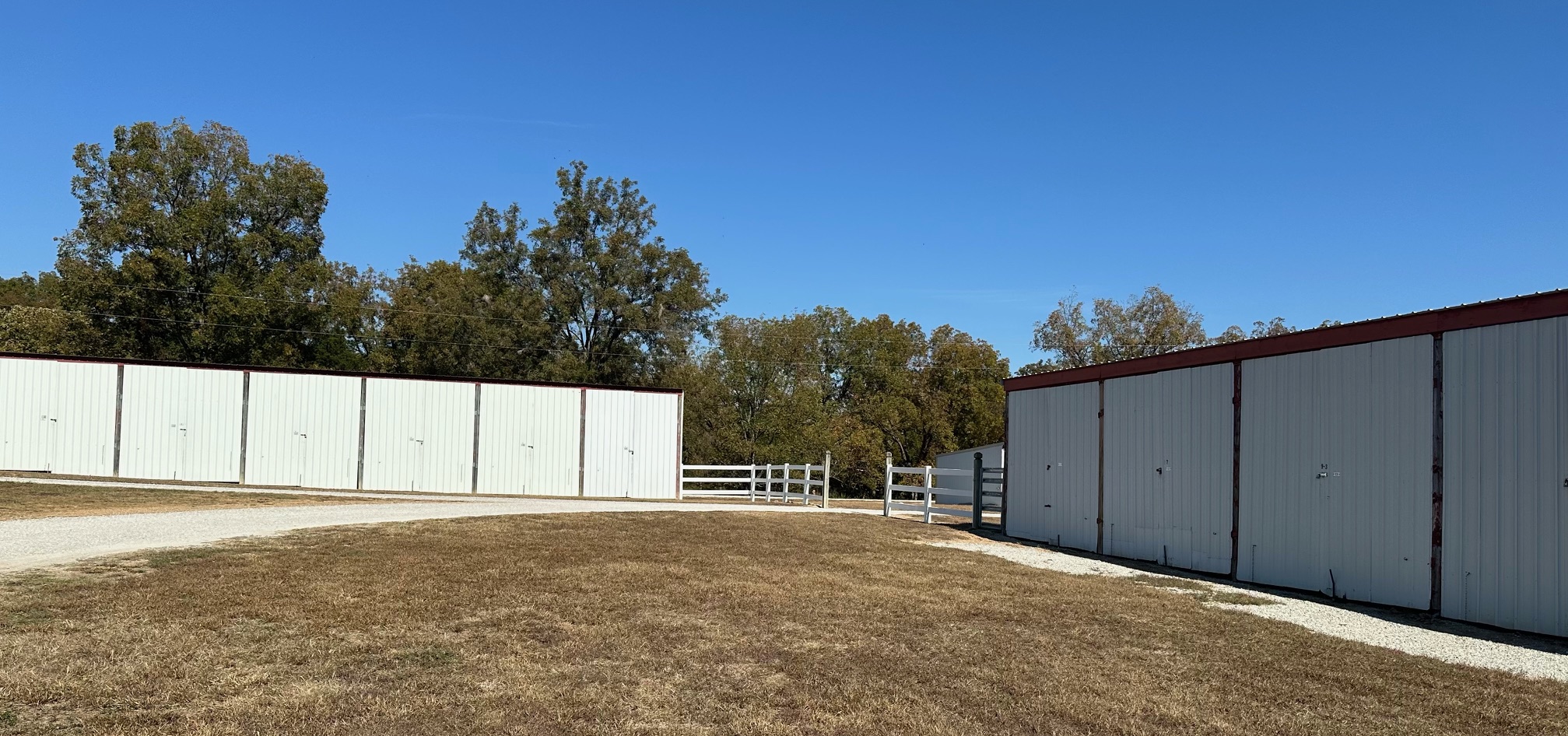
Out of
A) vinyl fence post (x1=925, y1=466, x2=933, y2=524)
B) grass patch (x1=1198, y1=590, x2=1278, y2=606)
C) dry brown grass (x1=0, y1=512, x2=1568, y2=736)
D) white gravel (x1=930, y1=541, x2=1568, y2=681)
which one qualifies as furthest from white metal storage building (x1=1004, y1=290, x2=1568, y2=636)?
vinyl fence post (x1=925, y1=466, x2=933, y2=524)

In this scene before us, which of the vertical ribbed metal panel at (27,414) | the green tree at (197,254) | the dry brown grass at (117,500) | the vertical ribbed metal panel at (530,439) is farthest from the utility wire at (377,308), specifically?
the dry brown grass at (117,500)

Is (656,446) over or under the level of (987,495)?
over

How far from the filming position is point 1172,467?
48.9ft

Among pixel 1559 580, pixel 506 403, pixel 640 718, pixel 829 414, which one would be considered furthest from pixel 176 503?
pixel 829 414

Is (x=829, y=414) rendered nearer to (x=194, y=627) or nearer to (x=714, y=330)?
(x=714, y=330)

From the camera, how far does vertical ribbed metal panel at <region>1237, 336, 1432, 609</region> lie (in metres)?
10.9

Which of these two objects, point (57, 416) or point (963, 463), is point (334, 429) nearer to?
point (57, 416)

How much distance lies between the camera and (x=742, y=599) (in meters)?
9.87

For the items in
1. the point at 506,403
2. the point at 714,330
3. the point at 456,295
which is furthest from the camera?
the point at 714,330

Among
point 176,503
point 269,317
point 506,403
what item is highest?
point 269,317

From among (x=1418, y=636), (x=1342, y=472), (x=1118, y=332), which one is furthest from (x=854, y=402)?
(x=1418, y=636)

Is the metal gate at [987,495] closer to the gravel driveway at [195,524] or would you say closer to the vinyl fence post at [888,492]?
the vinyl fence post at [888,492]

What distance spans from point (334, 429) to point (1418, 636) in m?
27.1

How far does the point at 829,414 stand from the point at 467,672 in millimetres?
58012
